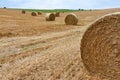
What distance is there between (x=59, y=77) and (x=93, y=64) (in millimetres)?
1595

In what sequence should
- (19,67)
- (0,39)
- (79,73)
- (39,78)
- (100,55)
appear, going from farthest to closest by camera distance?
(0,39), (19,67), (39,78), (79,73), (100,55)

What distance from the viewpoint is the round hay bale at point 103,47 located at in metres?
8.47

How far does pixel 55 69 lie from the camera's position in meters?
10.7

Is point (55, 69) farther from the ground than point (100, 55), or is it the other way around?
point (100, 55)

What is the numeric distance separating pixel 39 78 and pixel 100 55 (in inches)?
102

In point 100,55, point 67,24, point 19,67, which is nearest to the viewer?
point 100,55

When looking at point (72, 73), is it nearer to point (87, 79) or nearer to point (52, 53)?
point (87, 79)

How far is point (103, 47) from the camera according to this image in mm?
8781

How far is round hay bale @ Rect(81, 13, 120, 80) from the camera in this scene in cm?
847

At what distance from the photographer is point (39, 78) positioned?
35.1 feet

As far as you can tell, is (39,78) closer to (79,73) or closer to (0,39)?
(79,73)

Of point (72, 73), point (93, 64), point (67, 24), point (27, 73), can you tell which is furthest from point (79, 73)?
point (67, 24)

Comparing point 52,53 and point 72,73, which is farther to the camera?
point 52,53

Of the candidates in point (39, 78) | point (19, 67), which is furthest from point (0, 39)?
point (39, 78)
